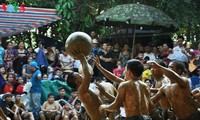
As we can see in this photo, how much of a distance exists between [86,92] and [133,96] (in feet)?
2.35

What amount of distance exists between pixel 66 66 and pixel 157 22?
291 cm

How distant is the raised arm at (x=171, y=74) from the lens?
777 cm

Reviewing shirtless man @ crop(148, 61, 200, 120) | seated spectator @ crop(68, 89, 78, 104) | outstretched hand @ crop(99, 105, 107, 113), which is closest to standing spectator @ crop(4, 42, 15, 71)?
seated spectator @ crop(68, 89, 78, 104)

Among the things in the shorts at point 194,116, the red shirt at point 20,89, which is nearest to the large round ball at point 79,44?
the shorts at point 194,116

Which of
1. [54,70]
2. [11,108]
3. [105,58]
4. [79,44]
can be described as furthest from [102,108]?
[54,70]

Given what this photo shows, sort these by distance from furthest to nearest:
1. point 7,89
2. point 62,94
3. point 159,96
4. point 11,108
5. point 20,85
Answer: point 62,94 < point 20,85 < point 7,89 < point 11,108 < point 159,96

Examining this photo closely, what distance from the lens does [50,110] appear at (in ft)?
48.4

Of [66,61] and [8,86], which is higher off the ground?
[66,61]

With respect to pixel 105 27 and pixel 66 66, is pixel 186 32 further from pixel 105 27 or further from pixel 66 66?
pixel 66 66

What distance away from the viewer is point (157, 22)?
1692 centimetres

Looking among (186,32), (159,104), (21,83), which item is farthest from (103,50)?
(159,104)

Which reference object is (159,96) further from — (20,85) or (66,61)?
(66,61)

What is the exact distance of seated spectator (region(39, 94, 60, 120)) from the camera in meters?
14.7

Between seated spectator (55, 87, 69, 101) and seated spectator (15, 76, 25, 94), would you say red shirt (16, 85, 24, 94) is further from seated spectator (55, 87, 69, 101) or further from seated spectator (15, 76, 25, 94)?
seated spectator (55, 87, 69, 101)
